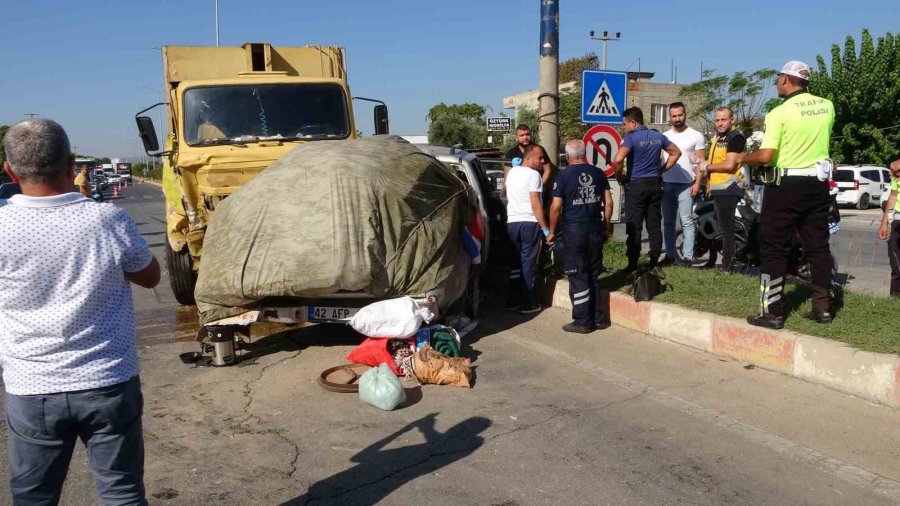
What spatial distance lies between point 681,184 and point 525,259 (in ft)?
6.91

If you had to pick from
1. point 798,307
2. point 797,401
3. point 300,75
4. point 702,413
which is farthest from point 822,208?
point 300,75

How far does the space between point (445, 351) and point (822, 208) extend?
3190mm

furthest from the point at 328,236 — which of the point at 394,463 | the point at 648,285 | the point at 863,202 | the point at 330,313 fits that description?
the point at 863,202

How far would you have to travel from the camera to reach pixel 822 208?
5750 millimetres

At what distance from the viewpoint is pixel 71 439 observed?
2.71 metres

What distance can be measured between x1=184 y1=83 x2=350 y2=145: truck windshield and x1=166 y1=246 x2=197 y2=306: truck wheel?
133 cm

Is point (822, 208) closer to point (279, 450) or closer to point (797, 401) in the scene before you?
point (797, 401)

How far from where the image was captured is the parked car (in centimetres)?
2705

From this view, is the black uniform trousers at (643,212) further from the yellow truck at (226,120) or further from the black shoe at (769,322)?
the yellow truck at (226,120)

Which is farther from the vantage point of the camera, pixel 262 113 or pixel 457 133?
pixel 457 133

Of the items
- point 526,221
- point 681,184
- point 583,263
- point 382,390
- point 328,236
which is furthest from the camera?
point 681,184

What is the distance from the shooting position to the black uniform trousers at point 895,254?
7484mm

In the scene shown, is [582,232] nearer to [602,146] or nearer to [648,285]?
[648,285]

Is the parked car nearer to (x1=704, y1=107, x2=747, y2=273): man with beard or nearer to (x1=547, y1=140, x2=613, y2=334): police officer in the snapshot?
(x1=704, y1=107, x2=747, y2=273): man with beard
